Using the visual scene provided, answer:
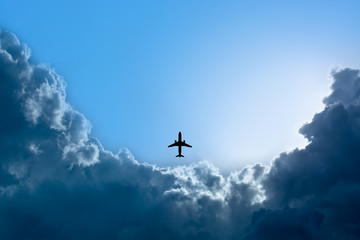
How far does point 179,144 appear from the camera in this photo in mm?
135000
